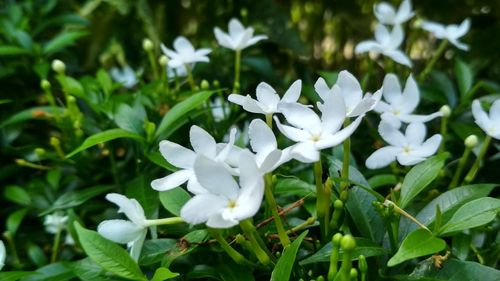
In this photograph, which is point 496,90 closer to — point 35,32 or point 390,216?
point 390,216

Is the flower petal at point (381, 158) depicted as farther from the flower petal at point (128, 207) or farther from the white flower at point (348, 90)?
the flower petal at point (128, 207)

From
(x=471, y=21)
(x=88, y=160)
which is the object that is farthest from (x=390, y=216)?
(x=471, y=21)

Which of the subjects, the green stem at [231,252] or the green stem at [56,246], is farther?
the green stem at [56,246]

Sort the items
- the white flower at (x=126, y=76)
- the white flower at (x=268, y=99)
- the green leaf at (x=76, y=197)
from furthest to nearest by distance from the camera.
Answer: the white flower at (x=126, y=76), the green leaf at (x=76, y=197), the white flower at (x=268, y=99)

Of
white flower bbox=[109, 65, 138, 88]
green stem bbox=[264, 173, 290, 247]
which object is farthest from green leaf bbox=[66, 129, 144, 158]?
white flower bbox=[109, 65, 138, 88]

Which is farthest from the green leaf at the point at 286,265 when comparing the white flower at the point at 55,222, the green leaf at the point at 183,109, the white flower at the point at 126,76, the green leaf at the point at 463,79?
the white flower at the point at 126,76

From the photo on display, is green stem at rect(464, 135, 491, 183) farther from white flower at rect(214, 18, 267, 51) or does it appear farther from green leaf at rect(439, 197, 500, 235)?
white flower at rect(214, 18, 267, 51)
